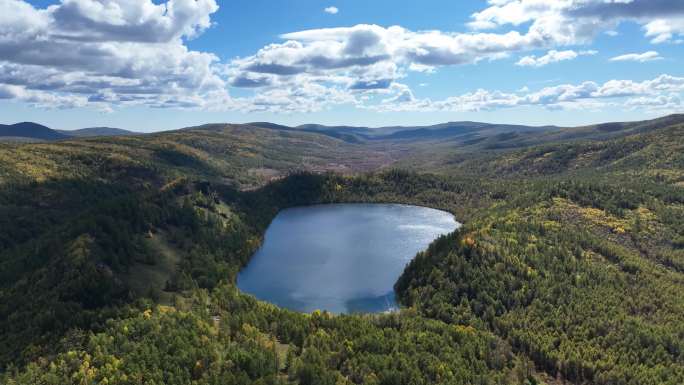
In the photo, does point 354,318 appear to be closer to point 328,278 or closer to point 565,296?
point 328,278

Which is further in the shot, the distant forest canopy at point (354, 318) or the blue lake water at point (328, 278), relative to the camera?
the blue lake water at point (328, 278)

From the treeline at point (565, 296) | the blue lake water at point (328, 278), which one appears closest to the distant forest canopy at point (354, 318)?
the treeline at point (565, 296)

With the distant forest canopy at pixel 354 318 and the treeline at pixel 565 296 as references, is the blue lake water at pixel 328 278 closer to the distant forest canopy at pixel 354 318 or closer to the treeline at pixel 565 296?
the distant forest canopy at pixel 354 318

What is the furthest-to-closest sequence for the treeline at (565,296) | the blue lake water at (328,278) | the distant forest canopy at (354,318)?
the blue lake water at (328,278) < the treeline at (565,296) < the distant forest canopy at (354,318)

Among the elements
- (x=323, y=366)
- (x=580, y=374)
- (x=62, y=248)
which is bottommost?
(x=580, y=374)

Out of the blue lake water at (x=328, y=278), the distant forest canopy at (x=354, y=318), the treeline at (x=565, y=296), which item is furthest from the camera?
the blue lake water at (x=328, y=278)

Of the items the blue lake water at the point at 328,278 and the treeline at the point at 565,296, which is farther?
the blue lake water at the point at 328,278

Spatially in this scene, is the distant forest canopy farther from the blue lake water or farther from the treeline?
the blue lake water

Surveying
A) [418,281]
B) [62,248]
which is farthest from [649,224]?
[62,248]

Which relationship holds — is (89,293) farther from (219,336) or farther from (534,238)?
(534,238)

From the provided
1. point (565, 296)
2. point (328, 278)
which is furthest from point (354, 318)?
point (565, 296)

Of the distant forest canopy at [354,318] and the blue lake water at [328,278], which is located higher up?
the distant forest canopy at [354,318]
